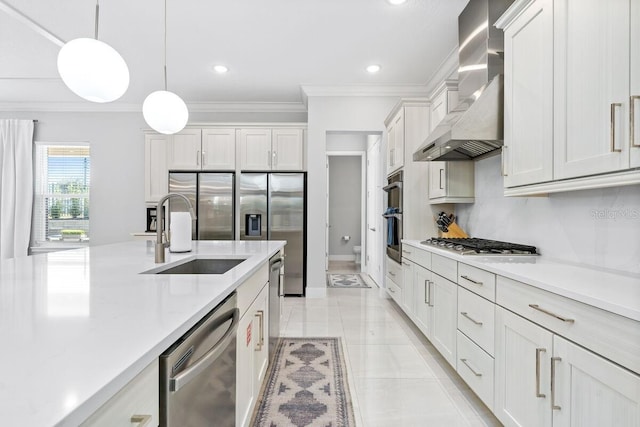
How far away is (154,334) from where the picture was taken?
0.67 metres

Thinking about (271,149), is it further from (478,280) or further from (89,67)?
(478,280)

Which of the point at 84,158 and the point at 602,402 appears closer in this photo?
the point at 602,402

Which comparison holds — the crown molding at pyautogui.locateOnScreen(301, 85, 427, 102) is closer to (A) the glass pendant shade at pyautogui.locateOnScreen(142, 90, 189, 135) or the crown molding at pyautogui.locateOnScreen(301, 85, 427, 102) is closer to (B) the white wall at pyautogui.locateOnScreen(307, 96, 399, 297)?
(B) the white wall at pyautogui.locateOnScreen(307, 96, 399, 297)

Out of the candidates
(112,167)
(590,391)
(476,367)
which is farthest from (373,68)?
(112,167)

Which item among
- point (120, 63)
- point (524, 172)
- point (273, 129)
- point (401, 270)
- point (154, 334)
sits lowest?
point (401, 270)

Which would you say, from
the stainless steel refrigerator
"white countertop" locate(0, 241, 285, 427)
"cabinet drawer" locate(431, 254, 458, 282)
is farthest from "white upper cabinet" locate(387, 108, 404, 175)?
"white countertop" locate(0, 241, 285, 427)

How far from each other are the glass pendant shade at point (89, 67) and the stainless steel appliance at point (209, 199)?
3100 mm

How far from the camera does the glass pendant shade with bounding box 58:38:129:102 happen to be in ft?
5.17

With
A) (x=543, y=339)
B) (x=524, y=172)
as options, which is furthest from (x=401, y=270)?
(x=543, y=339)

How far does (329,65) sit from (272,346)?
3078 millimetres

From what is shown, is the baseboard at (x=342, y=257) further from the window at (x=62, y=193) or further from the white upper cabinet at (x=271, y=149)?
the window at (x=62, y=193)

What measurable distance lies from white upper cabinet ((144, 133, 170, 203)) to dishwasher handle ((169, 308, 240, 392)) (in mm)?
4254

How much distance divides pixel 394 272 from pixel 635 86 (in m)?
2.96

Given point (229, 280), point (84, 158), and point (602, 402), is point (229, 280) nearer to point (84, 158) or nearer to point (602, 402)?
point (602, 402)
